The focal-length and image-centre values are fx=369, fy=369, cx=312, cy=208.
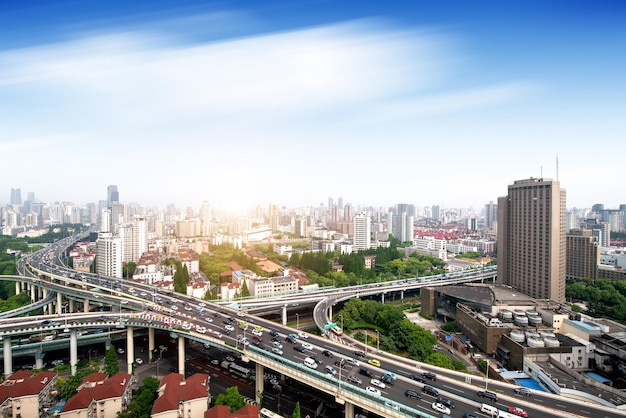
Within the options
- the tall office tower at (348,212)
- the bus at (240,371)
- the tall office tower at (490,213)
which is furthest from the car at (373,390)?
the tall office tower at (490,213)

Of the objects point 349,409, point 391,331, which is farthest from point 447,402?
point 391,331

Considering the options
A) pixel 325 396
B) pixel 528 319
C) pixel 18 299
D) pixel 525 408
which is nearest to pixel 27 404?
pixel 325 396

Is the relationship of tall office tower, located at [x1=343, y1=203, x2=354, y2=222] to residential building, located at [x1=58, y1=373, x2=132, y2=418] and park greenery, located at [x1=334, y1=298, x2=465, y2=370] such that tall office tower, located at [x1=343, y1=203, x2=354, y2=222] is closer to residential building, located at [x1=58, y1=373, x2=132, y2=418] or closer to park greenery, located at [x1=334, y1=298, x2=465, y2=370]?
park greenery, located at [x1=334, y1=298, x2=465, y2=370]

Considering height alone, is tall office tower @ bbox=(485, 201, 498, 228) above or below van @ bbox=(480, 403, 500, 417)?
above

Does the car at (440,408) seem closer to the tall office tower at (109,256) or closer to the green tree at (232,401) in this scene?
the green tree at (232,401)

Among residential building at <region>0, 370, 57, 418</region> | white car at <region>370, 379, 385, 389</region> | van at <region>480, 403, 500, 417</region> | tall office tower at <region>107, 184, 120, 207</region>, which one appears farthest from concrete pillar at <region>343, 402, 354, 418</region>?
tall office tower at <region>107, 184, 120, 207</region>

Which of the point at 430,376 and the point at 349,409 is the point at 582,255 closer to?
the point at 430,376
